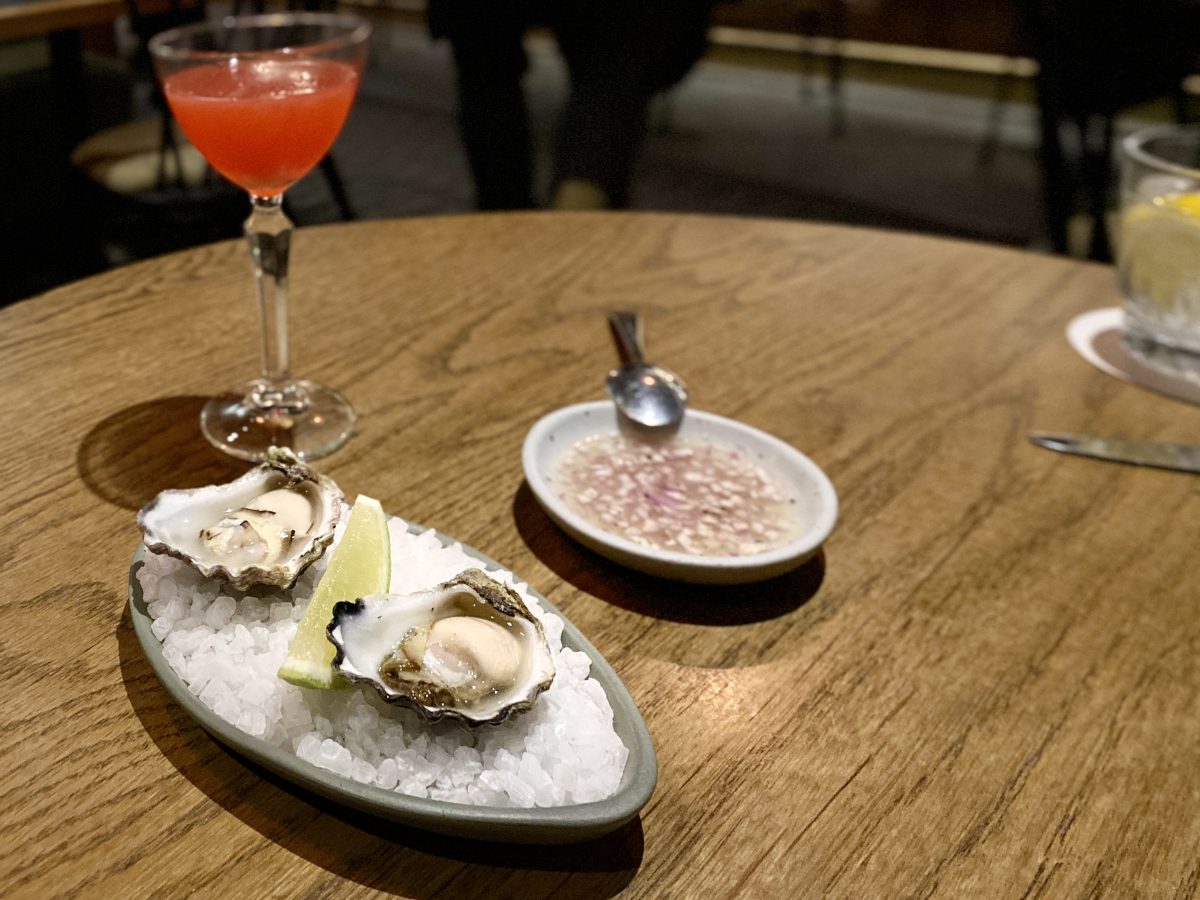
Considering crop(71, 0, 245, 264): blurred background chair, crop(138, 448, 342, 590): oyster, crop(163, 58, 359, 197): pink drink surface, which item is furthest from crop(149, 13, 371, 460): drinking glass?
crop(71, 0, 245, 264): blurred background chair

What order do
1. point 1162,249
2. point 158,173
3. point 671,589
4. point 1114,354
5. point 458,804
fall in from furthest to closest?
1. point 158,173
2. point 1114,354
3. point 1162,249
4. point 671,589
5. point 458,804

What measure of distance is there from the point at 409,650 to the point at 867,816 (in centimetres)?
29

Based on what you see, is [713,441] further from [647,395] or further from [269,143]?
[269,143]

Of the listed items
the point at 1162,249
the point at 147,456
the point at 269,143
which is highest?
the point at 269,143

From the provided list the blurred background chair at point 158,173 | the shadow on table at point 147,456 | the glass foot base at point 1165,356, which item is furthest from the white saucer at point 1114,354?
the blurred background chair at point 158,173

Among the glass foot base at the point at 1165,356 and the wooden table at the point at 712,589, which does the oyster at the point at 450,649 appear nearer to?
the wooden table at the point at 712,589

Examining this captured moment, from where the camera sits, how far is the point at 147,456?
887 mm

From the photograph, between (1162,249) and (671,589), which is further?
(1162,249)

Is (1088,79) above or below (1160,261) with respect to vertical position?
above

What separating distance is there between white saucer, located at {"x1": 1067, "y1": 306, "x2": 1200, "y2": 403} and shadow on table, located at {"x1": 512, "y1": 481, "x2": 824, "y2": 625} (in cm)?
60

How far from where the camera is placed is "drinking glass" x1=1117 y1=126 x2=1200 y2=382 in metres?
1.13

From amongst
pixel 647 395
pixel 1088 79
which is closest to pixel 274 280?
pixel 647 395

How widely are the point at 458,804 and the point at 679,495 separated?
1.40 feet

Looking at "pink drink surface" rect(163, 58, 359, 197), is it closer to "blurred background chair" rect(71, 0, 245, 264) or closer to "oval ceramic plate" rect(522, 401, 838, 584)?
"oval ceramic plate" rect(522, 401, 838, 584)
